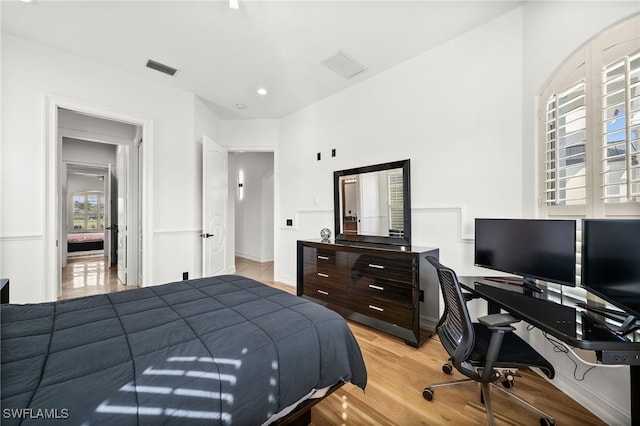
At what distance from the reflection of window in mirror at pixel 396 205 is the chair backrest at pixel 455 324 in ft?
4.10

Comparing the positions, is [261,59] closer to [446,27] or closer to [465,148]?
[446,27]

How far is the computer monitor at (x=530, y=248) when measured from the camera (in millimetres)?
1518

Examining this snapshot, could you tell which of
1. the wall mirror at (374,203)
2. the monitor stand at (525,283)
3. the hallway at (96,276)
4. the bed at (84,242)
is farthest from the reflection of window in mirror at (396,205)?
the bed at (84,242)

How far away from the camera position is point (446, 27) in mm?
2367

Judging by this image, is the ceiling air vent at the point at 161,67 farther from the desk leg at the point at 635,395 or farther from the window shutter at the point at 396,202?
the desk leg at the point at 635,395

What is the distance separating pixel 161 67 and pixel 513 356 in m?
4.23

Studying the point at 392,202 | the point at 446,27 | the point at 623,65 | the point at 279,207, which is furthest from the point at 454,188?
the point at 279,207

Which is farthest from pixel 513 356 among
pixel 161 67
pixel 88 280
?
pixel 88 280

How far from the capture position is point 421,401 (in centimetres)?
163

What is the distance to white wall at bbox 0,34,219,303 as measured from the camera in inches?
97.1

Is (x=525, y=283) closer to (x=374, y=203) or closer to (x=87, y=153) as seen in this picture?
(x=374, y=203)

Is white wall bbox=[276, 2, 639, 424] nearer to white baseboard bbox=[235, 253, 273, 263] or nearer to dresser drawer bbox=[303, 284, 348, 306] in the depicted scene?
dresser drawer bbox=[303, 284, 348, 306]

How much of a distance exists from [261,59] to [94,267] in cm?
589

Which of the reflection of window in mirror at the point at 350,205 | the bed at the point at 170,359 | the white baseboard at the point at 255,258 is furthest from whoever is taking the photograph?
the white baseboard at the point at 255,258
